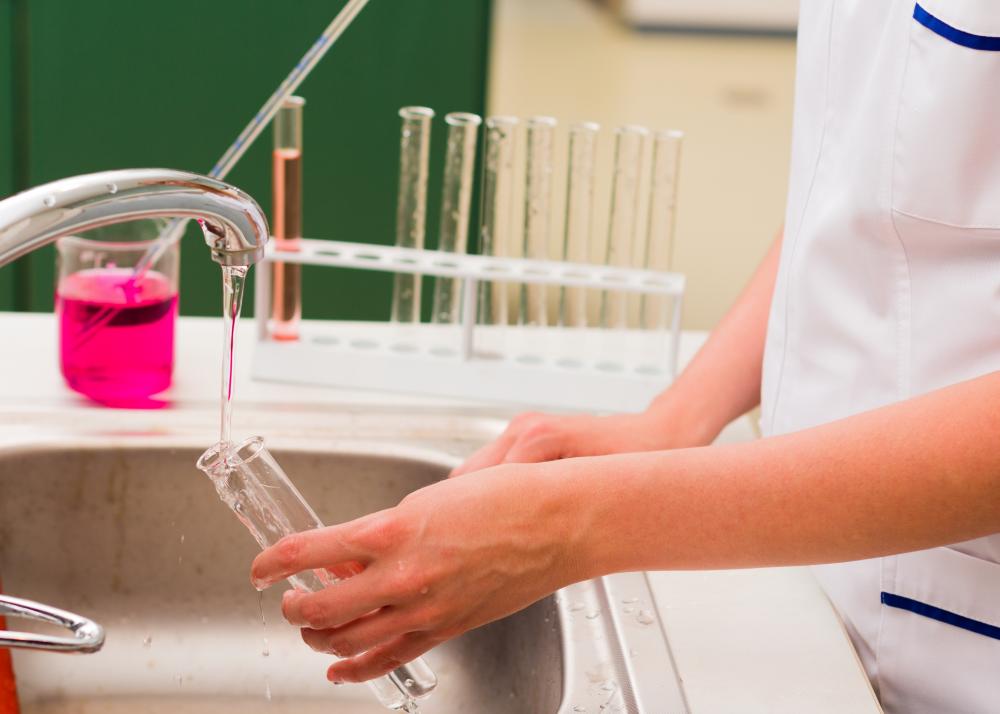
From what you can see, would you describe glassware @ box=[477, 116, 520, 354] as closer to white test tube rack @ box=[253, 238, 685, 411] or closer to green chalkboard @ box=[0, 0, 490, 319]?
white test tube rack @ box=[253, 238, 685, 411]

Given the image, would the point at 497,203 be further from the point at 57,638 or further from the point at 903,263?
the point at 57,638

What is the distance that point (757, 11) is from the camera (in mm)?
4918

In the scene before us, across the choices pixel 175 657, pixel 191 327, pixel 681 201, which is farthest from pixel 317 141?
pixel 681 201

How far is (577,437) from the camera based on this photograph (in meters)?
0.89

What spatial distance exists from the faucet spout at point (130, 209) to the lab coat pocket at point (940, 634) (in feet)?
1.42

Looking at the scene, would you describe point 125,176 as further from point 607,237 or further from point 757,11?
point 757,11

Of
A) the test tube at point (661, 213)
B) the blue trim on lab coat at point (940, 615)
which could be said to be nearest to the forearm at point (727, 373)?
the test tube at point (661, 213)

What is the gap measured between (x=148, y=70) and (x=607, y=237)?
63.0 inches

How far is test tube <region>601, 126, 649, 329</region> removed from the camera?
106 cm

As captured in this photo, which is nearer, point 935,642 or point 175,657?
point 935,642

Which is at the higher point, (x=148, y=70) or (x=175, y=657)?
(x=148, y=70)

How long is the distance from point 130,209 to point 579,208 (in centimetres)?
55

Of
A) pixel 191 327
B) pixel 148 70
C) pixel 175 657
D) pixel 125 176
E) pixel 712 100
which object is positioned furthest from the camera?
pixel 712 100

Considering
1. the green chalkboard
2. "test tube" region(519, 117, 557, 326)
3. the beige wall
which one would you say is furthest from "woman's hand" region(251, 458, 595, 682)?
the beige wall
